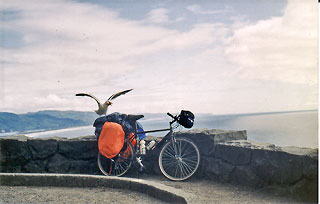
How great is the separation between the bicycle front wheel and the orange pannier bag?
699mm

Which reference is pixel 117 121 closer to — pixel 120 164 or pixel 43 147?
pixel 120 164

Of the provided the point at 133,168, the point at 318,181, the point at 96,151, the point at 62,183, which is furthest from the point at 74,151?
the point at 318,181

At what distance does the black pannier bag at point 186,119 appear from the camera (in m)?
4.84

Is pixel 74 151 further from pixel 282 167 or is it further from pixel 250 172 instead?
pixel 282 167

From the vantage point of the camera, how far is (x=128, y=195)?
14.3 feet

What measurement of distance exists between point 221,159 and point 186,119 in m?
0.80

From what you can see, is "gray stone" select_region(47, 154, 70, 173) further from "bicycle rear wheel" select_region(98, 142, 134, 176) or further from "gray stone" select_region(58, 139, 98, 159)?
"bicycle rear wheel" select_region(98, 142, 134, 176)

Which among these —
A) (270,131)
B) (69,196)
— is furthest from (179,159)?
(270,131)

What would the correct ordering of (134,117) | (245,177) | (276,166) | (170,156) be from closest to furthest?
1. (276,166)
2. (245,177)
3. (170,156)
4. (134,117)

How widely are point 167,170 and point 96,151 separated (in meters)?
1.36

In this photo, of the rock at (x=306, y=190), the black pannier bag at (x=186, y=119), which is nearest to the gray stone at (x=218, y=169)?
the black pannier bag at (x=186, y=119)

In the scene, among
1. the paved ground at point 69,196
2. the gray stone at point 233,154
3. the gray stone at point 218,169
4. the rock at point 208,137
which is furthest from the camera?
the rock at point 208,137

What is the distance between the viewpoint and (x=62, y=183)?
5.07m

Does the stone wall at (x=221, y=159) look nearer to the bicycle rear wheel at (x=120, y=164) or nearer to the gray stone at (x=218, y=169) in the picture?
the gray stone at (x=218, y=169)
